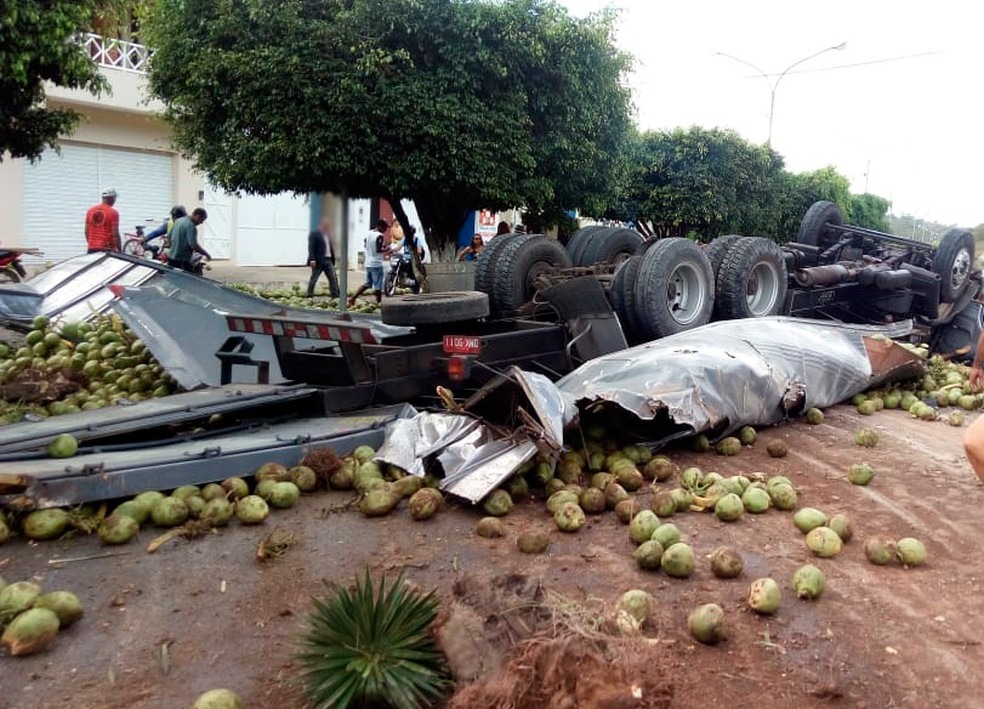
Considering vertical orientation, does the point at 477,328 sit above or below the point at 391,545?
above

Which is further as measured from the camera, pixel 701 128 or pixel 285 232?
Answer: pixel 285 232

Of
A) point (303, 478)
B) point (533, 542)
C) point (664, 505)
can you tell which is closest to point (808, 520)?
point (664, 505)

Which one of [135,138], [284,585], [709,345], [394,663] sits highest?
[135,138]

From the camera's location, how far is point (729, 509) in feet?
16.7

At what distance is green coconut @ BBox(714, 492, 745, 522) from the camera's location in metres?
5.08

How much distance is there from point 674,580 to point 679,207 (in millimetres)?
17929

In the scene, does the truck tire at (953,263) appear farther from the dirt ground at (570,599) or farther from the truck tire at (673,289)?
the dirt ground at (570,599)

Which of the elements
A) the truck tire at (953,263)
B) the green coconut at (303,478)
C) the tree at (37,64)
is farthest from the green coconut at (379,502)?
the truck tire at (953,263)

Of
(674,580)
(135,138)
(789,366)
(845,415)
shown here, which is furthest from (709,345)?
(135,138)

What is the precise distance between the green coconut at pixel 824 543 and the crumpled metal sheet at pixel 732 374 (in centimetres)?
150

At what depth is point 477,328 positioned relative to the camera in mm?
7508

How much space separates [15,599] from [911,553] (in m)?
4.35

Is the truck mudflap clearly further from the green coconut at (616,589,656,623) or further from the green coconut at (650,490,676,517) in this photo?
the green coconut at (616,589,656,623)

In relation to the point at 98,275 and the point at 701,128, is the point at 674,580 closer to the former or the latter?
the point at 98,275
